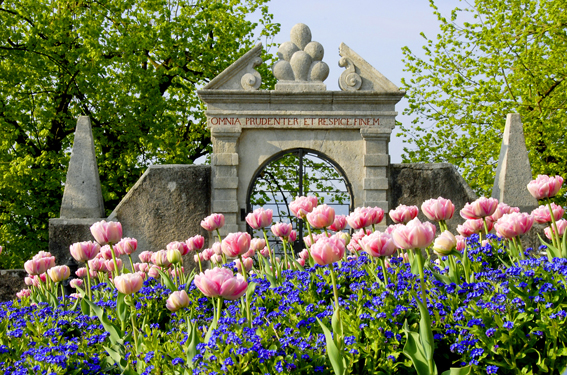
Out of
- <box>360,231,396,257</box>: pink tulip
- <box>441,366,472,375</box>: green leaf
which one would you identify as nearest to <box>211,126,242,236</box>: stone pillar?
<box>360,231,396,257</box>: pink tulip

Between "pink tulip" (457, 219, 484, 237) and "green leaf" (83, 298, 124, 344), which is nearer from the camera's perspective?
"green leaf" (83, 298, 124, 344)

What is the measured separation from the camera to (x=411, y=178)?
31.2 feet

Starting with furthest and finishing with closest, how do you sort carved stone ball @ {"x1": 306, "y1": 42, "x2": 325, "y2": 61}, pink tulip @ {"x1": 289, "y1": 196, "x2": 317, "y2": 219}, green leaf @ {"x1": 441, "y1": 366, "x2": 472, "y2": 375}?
carved stone ball @ {"x1": 306, "y1": 42, "x2": 325, "y2": 61}
pink tulip @ {"x1": 289, "y1": 196, "x2": 317, "y2": 219}
green leaf @ {"x1": 441, "y1": 366, "x2": 472, "y2": 375}

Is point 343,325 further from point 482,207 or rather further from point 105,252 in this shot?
point 105,252

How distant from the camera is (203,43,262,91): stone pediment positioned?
937cm

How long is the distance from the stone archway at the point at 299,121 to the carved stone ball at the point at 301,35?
29 centimetres

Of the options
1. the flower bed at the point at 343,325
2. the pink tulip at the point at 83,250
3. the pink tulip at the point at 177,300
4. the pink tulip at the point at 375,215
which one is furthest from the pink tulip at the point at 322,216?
the pink tulip at the point at 83,250

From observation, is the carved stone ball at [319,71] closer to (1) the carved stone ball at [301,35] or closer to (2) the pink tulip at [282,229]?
(1) the carved stone ball at [301,35]

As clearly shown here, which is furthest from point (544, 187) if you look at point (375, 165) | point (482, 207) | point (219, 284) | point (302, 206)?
point (375, 165)

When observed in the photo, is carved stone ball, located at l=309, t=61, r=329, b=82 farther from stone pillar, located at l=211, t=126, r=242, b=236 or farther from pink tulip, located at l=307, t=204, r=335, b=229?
pink tulip, located at l=307, t=204, r=335, b=229

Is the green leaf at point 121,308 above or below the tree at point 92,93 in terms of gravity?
below

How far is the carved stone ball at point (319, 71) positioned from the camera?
951 centimetres

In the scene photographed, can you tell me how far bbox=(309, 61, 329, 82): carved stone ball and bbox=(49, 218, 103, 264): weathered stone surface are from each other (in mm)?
4321

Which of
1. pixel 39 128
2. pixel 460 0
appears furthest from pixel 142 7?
pixel 460 0
